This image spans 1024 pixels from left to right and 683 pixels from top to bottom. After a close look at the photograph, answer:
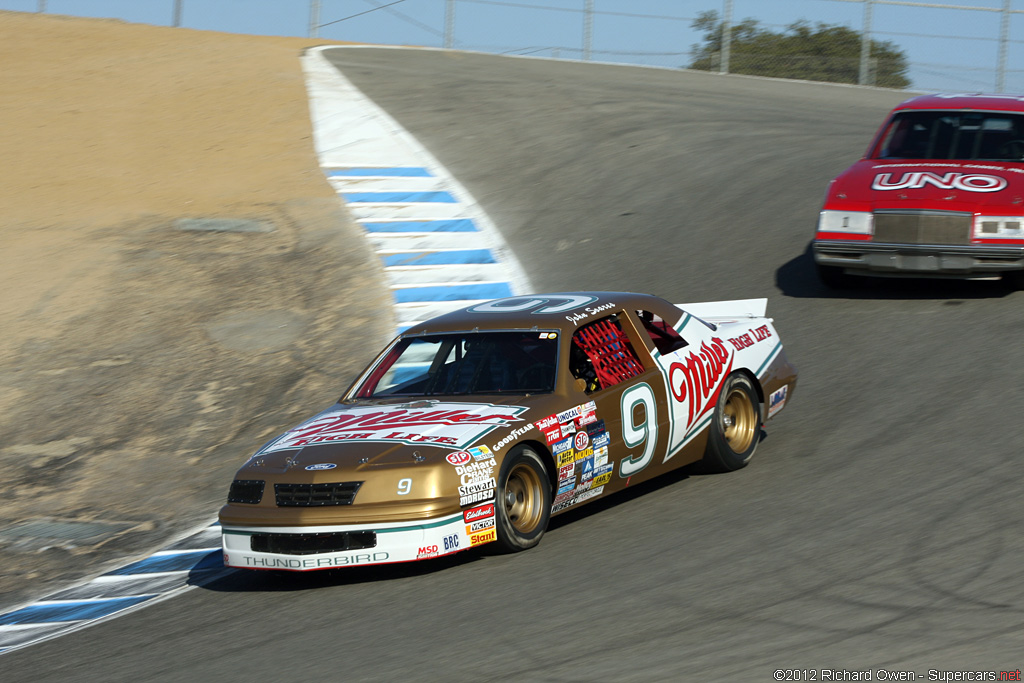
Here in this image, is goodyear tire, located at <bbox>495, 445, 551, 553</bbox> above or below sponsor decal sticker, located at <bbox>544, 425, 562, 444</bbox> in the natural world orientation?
below

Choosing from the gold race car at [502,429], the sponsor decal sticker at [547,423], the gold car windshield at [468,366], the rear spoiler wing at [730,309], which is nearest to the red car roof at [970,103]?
the rear spoiler wing at [730,309]

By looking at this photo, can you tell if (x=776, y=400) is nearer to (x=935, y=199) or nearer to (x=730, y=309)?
(x=730, y=309)

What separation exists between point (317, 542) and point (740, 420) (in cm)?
345

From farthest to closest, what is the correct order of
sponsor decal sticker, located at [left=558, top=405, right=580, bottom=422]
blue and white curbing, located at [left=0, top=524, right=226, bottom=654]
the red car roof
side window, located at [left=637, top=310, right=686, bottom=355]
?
1. the red car roof
2. side window, located at [left=637, top=310, right=686, bottom=355]
3. sponsor decal sticker, located at [left=558, top=405, right=580, bottom=422]
4. blue and white curbing, located at [left=0, top=524, right=226, bottom=654]

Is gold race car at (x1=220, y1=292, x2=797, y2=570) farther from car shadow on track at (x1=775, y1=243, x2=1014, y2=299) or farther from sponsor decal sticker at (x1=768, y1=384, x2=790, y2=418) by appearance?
car shadow on track at (x1=775, y1=243, x2=1014, y2=299)

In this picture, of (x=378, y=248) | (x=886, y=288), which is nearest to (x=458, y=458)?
(x=886, y=288)

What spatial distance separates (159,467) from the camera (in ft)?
33.0

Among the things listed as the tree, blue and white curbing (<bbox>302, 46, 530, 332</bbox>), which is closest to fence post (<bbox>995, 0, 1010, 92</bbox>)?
the tree

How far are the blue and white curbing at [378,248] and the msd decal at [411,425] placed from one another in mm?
1076

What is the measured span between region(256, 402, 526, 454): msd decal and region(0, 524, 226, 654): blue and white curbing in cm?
105

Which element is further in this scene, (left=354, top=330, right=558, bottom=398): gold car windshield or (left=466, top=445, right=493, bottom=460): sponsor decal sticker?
(left=354, top=330, right=558, bottom=398): gold car windshield

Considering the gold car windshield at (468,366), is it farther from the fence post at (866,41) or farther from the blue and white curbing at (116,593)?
the fence post at (866,41)

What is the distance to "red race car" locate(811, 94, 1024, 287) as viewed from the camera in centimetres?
1124

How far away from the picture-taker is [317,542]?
6379 mm
